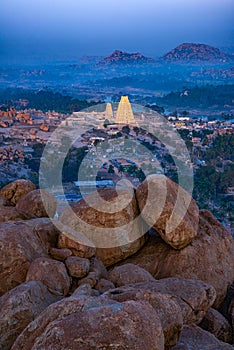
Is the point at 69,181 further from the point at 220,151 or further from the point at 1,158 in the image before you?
the point at 220,151

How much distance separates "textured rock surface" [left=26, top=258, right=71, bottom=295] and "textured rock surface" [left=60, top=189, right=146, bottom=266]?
1387 mm

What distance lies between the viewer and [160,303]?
4.55 metres

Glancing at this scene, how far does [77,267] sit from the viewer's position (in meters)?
6.07

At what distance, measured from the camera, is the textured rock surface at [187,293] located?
522 cm

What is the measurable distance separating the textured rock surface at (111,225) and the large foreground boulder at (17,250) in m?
0.78

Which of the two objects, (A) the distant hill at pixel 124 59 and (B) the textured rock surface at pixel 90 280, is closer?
(B) the textured rock surface at pixel 90 280

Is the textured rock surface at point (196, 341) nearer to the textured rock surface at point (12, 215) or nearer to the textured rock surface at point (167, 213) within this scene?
the textured rock surface at point (167, 213)

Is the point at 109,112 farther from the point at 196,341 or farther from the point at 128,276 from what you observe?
the point at 196,341

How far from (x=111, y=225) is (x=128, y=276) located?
1315mm

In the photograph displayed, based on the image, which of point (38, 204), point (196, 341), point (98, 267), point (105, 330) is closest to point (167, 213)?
point (98, 267)

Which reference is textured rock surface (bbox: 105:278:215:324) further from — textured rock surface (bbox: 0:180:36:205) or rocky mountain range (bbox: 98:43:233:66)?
rocky mountain range (bbox: 98:43:233:66)

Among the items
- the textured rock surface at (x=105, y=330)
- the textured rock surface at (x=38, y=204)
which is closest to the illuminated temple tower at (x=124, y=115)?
the textured rock surface at (x=38, y=204)

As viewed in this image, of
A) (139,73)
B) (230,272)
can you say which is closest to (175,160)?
(230,272)

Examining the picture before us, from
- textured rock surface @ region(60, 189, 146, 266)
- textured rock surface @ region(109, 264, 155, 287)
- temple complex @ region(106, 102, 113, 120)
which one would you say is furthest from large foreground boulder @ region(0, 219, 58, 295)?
temple complex @ region(106, 102, 113, 120)
